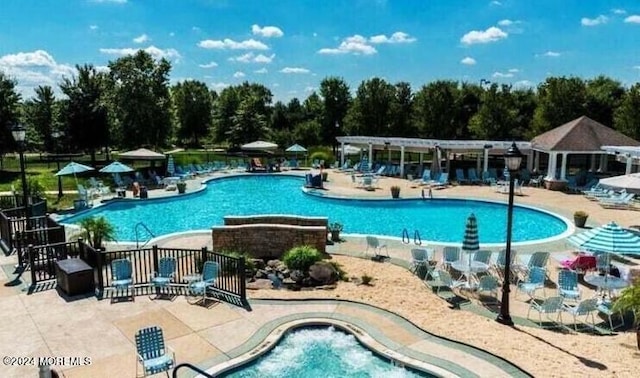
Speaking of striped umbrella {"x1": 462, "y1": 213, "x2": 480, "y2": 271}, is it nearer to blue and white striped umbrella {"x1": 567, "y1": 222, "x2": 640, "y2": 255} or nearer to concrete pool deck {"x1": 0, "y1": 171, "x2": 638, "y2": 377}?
concrete pool deck {"x1": 0, "y1": 171, "x2": 638, "y2": 377}

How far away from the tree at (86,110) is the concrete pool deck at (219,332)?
24.9 metres

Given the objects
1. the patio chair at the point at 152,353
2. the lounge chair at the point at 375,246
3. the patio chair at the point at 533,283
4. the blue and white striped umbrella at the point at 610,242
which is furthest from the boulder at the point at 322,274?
the blue and white striped umbrella at the point at 610,242

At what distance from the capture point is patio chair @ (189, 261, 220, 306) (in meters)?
10.3

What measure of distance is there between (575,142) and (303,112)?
43.2m

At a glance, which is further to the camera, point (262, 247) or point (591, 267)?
point (262, 247)

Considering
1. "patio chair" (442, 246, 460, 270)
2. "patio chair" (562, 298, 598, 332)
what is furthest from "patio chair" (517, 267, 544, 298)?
"patio chair" (442, 246, 460, 270)

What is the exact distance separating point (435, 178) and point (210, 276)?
2250 centimetres

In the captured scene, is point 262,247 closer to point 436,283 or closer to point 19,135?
point 436,283

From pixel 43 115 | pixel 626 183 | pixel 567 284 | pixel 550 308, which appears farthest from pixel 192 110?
pixel 550 308

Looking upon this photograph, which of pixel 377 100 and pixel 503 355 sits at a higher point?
pixel 377 100

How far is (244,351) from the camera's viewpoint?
26.4 ft

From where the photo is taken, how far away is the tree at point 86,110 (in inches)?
1309

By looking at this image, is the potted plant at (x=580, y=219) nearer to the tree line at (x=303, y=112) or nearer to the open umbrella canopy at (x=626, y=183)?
the open umbrella canopy at (x=626, y=183)

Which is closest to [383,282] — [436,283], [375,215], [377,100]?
[436,283]
